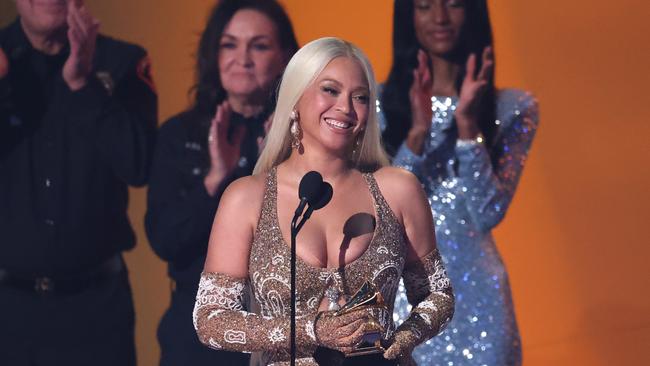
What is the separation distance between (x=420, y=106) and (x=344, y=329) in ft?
5.78

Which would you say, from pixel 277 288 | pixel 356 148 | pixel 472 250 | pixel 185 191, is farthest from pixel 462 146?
pixel 277 288

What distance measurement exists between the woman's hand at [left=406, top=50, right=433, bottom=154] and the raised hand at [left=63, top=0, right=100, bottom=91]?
1168 mm

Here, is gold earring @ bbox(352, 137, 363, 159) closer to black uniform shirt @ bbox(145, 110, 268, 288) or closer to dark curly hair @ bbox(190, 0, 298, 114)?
black uniform shirt @ bbox(145, 110, 268, 288)

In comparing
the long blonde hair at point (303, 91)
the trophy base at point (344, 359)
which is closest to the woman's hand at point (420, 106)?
the long blonde hair at point (303, 91)

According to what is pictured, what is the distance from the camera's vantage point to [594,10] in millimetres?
4387

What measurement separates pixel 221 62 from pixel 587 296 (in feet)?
5.58

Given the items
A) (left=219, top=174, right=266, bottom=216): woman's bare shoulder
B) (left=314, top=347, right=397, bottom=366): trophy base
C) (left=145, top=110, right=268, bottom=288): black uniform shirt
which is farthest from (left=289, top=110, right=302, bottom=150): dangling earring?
(left=145, top=110, right=268, bottom=288): black uniform shirt

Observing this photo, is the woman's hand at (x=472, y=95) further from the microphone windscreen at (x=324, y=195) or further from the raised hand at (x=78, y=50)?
the microphone windscreen at (x=324, y=195)

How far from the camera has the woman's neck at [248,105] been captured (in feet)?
12.8

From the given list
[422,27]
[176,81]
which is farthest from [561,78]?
[176,81]

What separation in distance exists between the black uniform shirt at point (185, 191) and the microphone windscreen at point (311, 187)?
121cm

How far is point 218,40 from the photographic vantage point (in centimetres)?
399

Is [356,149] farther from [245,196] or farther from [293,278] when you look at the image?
[293,278]

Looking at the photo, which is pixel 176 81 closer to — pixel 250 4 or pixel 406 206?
pixel 250 4
